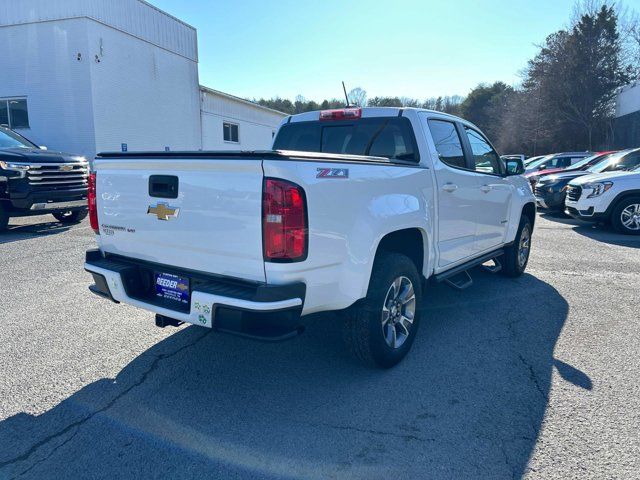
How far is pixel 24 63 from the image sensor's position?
16531 mm

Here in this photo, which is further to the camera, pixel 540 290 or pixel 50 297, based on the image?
pixel 540 290

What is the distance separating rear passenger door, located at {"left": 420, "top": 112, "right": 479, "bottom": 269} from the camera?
414cm

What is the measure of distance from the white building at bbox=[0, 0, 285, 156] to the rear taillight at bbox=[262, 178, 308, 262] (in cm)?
1369

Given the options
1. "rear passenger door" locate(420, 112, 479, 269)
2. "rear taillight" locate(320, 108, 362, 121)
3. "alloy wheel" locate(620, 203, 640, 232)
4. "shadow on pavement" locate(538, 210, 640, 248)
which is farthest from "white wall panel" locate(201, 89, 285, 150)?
"rear passenger door" locate(420, 112, 479, 269)

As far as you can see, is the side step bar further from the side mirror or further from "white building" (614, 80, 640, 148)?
"white building" (614, 80, 640, 148)

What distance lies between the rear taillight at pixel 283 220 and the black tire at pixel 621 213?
9554mm

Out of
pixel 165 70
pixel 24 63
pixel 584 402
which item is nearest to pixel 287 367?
pixel 584 402

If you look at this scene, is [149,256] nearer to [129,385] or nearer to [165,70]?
[129,385]

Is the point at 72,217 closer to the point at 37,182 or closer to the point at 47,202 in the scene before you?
the point at 47,202

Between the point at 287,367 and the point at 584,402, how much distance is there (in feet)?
6.94

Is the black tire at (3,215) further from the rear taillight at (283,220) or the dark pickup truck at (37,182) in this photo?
the rear taillight at (283,220)

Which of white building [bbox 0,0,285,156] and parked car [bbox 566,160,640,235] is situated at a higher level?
white building [bbox 0,0,285,156]

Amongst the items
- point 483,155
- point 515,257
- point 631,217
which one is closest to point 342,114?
point 483,155

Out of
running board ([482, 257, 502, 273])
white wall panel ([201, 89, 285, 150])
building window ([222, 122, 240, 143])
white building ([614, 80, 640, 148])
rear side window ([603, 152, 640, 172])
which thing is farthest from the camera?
white building ([614, 80, 640, 148])
